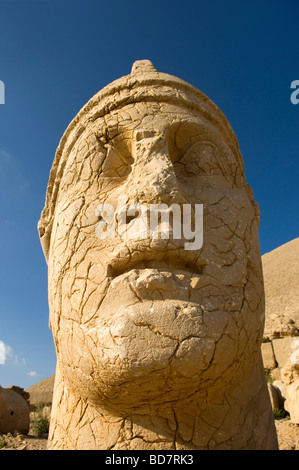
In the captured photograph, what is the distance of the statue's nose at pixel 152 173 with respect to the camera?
1854 mm

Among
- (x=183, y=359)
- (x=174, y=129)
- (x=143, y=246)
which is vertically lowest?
(x=183, y=359)

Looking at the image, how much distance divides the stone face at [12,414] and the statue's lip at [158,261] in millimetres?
6598

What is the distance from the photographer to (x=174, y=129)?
2172 millimetres

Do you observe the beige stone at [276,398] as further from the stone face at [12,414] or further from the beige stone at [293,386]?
the stone face at [12,414]

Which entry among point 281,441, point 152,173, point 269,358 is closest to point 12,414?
point 281,441

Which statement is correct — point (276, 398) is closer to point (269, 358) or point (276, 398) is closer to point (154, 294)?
point (269, 358)

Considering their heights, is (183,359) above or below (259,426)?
above

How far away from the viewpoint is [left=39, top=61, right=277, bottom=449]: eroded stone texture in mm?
1555

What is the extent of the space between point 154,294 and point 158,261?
7.7 inches

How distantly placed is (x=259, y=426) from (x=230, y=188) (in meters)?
1.37

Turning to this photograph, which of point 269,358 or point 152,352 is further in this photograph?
point 269,358

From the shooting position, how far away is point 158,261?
1.76m
